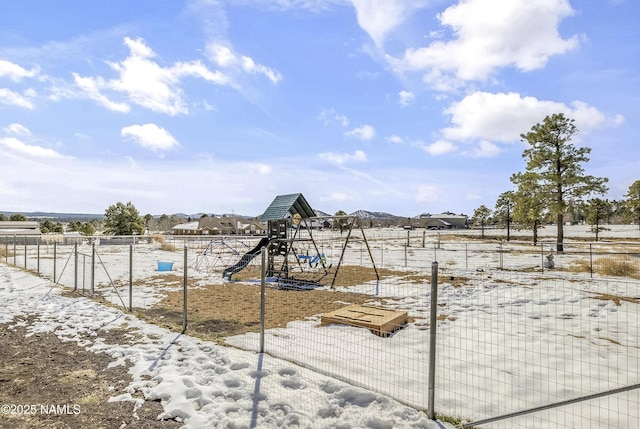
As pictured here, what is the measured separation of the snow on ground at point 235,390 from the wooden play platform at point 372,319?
2416 mm

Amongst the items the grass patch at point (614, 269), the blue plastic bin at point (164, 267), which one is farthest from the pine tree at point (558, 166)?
the blue plastic bin at point (164, 267)

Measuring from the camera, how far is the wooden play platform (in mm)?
7355

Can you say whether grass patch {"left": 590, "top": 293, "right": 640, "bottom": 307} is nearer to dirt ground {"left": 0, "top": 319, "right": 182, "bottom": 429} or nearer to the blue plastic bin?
dirt ground {"left": 0, "top": 319, "right": 182, "bottom": 429}

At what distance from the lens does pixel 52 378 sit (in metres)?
5.12

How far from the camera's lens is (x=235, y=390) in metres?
4.62

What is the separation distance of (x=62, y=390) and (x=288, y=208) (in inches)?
507

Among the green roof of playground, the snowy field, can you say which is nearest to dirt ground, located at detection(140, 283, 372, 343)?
the snowy field

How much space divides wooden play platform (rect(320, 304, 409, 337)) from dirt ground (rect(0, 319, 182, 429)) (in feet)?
13.7

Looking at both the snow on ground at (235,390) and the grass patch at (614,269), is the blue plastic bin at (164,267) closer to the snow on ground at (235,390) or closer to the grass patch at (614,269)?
the snow on ground at (235,390)

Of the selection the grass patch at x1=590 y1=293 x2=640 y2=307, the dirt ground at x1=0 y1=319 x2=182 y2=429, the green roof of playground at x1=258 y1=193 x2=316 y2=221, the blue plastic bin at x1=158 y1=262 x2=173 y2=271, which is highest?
the green roof of playground at x1=258 y1=193 x2=316 y2=221

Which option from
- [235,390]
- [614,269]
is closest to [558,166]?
[614,269]

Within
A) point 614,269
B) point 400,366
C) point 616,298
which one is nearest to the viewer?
point 400,366

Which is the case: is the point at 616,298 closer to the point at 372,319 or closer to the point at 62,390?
the point at 372,319

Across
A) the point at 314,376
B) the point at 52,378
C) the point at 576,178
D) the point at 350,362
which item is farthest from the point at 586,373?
the point at 576,178
